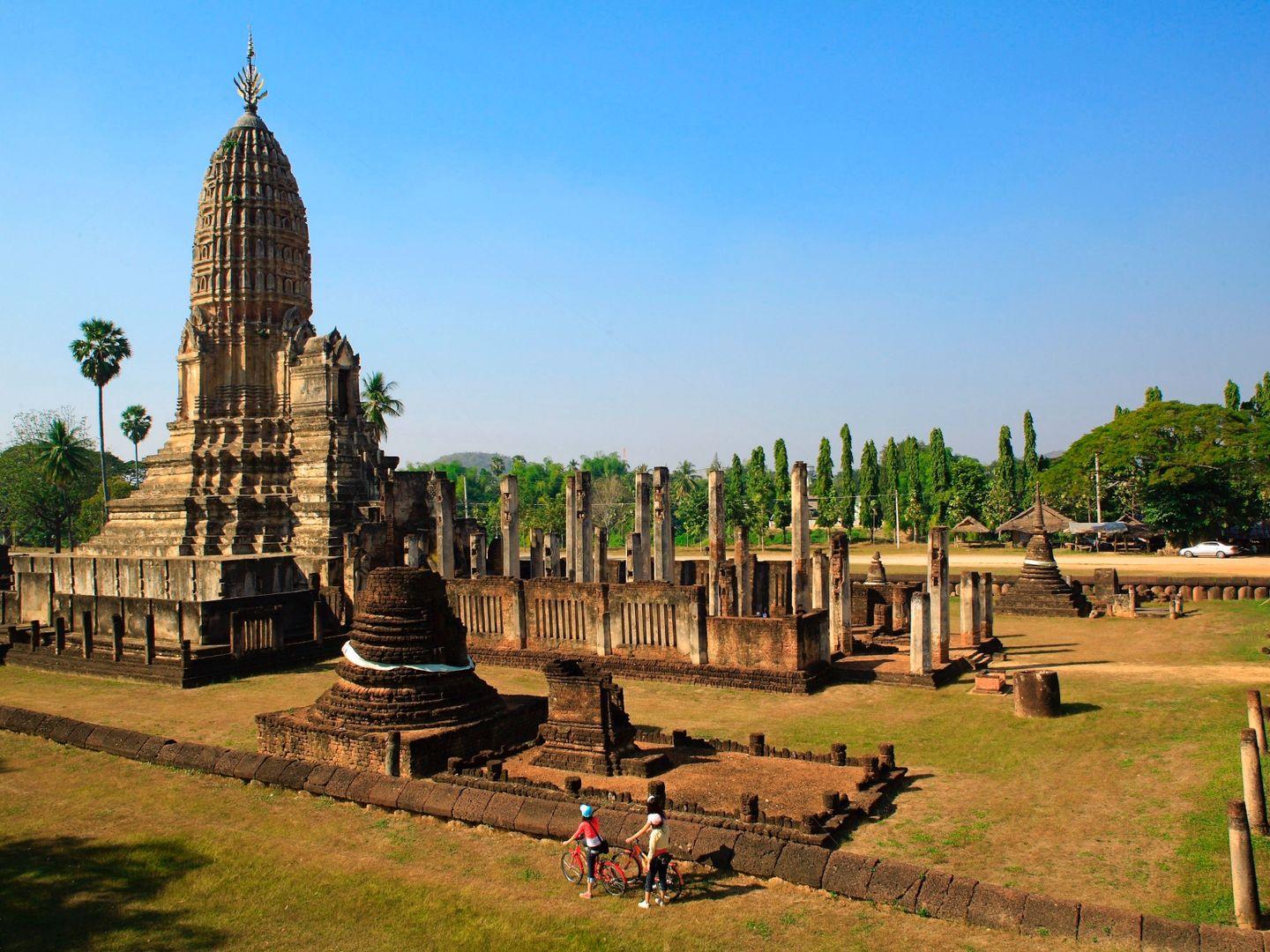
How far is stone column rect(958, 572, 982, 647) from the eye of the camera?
2030cm

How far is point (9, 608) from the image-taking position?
82.7 ft

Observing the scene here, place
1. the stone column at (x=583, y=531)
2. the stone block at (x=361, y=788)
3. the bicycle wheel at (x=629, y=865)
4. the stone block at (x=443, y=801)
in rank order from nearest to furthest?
the bicycle wheel at (x=629, y=865) → the stone block at (x=443, y=801) → the stone block at (x=361, y=788) → the stone column at (x=583, y=531)

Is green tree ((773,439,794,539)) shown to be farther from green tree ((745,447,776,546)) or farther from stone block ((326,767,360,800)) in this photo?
stone block ((326,767,360,800))

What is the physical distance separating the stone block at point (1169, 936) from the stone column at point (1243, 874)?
19.8 inches

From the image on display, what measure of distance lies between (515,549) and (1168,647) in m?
15.0

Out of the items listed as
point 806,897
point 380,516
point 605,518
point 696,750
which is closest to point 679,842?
point 806,897

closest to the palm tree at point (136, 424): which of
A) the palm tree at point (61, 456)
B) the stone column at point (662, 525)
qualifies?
the palm tree at point (61, 456)

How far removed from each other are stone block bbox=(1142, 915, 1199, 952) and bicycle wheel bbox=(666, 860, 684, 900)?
137 inches

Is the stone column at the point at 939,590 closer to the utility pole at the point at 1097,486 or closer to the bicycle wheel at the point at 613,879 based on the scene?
the bicycle wheel at the point at 613,879

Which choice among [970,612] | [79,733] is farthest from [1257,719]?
[79,733]

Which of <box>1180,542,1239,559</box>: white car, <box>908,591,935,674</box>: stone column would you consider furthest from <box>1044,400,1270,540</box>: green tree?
<box>908,591,935,674</box>: stone column

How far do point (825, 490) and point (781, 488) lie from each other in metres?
4.93

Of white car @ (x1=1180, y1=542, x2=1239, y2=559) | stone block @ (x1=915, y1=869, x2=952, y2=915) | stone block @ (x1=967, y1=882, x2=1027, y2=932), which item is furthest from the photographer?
white car @ (x1=1180, y1=542, x2=1239, y2=559)

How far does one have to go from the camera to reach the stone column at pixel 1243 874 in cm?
692
